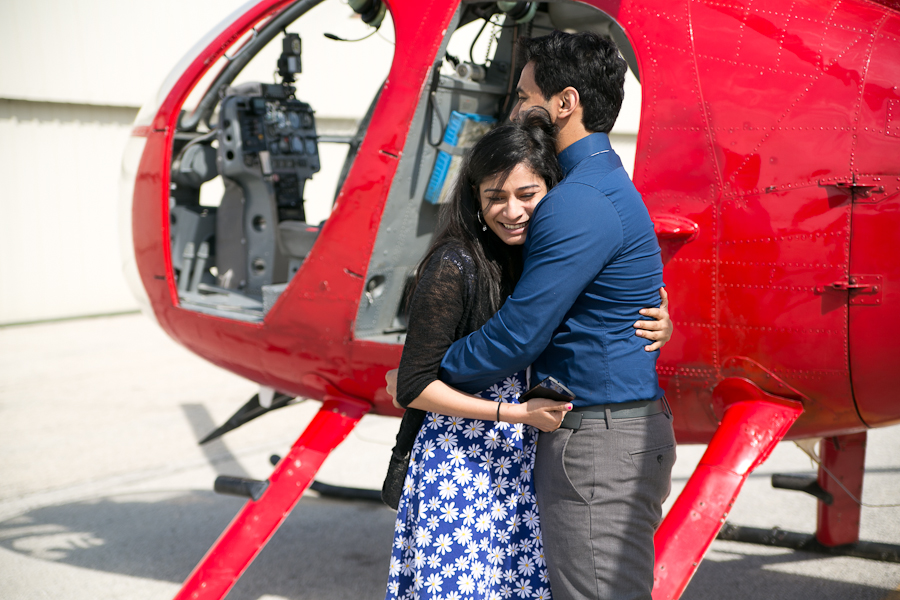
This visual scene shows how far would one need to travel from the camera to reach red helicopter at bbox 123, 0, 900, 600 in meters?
2.20

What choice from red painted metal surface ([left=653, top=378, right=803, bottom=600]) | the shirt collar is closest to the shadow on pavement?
red painted metal surface ([left=653, top=378, right=803, bottom=600])

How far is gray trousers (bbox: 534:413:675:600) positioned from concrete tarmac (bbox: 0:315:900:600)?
2017 millimetres

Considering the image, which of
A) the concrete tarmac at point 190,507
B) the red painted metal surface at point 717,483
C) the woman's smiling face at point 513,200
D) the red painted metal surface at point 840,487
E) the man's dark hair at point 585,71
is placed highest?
the man's dark hair at point 585,71

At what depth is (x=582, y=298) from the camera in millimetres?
1628

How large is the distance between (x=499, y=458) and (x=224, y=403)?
17.1ft

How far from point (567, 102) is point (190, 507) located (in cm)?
377

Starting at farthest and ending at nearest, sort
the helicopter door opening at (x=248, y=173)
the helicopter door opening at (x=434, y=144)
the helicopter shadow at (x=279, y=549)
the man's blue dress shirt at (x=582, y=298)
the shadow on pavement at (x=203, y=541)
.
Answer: the helicopter door opening at (x=248, y=173) < the shadow on pavement at (x=203, y=541) < the helicopter shadow at (x=279, y=549) < the helicopter door opening at (x=434, y=144) < the man's blue dress shirt at (x=582, y=298)

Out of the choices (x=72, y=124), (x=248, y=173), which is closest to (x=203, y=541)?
(x=248, y=173)

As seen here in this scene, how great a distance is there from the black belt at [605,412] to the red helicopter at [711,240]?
68 centimetres

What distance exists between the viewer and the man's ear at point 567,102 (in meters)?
1.67

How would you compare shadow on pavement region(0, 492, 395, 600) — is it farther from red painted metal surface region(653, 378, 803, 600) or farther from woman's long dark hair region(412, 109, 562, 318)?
woman's long dark hair region(412, 109, 562, 318)

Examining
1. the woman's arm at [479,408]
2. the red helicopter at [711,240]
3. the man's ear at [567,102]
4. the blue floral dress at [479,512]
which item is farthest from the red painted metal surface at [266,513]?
the man's ear at [567,102]

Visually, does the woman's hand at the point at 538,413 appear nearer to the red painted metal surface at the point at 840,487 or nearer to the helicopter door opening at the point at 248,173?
the red painted metal surface at the point at 840,487

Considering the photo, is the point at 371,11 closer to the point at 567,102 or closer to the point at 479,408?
the point at 567,102
